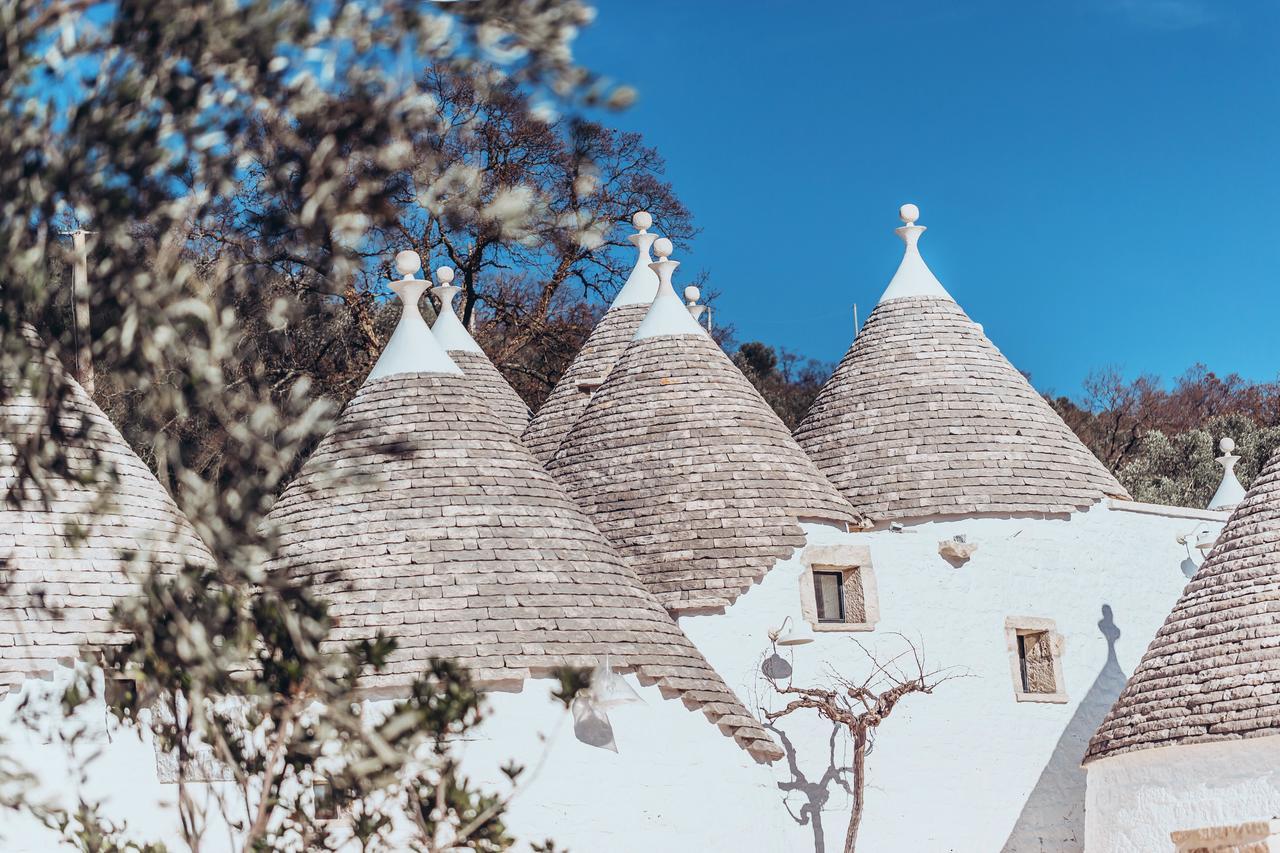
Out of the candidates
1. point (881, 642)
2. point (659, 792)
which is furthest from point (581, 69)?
point (881, 642)

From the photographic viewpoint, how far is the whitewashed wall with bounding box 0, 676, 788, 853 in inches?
460

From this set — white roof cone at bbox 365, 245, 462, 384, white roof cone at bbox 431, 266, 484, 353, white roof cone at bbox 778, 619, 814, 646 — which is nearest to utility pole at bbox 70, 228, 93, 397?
white roof cone at bbox 365, 245, 462, 384

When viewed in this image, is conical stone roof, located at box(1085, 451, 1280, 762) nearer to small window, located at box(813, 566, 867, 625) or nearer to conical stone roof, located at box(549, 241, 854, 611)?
small window, located at box(813, 566, 867, 625)

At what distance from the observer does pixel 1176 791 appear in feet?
48.6

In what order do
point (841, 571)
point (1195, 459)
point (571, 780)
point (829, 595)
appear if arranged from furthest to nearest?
point (1195, 459) → point (841, 571) → point (829, 595) → point (571, 780)

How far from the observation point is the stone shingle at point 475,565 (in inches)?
500

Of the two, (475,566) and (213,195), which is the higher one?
(475,566)

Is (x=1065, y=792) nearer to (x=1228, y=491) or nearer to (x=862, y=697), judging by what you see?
(x=862, y=697)

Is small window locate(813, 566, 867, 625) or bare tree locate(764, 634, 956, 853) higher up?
small window locate(813, 566, 867, 625)

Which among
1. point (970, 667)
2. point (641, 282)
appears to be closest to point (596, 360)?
point (641, 282)

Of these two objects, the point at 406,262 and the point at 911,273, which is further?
the point at 911,273

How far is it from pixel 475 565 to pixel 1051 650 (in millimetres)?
6638

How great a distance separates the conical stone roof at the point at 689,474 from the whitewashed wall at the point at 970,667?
284 millimetres

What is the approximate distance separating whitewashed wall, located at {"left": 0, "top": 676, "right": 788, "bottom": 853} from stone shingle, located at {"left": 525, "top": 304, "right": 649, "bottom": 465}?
7.73 metres
